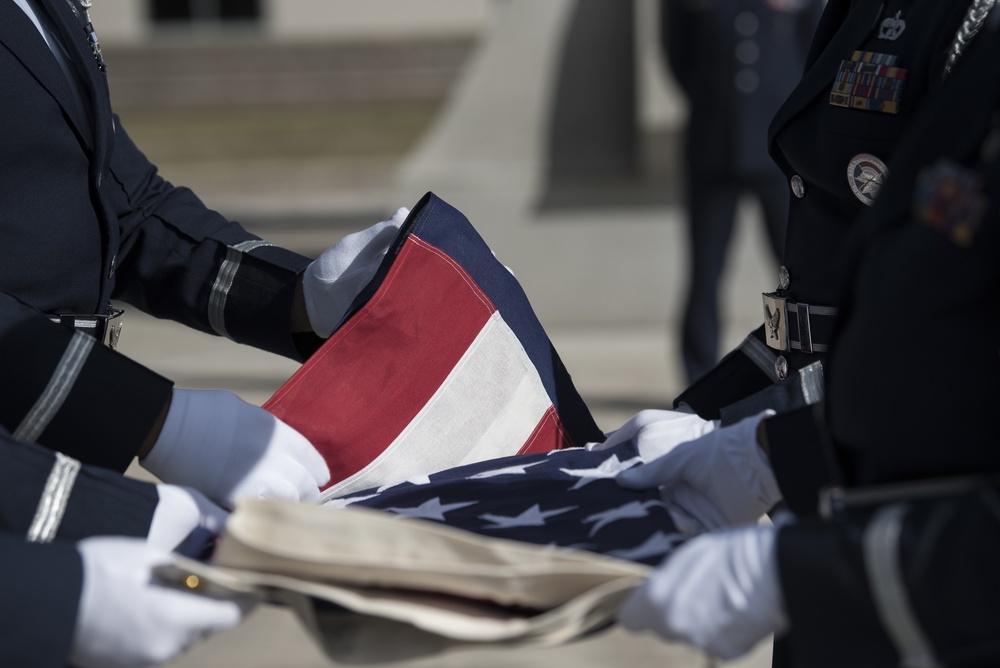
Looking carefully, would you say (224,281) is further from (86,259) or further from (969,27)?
(969,27)

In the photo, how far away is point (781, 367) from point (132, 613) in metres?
1.06

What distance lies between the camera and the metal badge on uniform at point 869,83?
5.23 feet

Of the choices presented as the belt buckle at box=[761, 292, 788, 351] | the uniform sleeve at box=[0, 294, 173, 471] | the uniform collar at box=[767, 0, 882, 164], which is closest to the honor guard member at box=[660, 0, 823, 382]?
the belt buckle at box=[761, 292, 788, 351]

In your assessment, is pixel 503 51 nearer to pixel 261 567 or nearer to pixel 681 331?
pixel 681 331

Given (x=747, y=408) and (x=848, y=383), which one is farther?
(x=747, y=408)

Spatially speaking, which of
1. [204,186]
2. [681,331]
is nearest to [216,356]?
[681,331]

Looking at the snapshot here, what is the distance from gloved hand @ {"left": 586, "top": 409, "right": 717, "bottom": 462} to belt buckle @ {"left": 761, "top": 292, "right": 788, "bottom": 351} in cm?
20

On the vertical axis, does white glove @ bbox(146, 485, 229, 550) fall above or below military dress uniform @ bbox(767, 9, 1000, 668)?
below

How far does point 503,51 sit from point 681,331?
7.59 feet

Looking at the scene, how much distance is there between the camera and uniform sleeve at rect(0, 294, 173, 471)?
1.52 m

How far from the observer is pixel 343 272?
6.60 ft

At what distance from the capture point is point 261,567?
1.26 metres

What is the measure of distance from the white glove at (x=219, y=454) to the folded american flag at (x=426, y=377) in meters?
0.16

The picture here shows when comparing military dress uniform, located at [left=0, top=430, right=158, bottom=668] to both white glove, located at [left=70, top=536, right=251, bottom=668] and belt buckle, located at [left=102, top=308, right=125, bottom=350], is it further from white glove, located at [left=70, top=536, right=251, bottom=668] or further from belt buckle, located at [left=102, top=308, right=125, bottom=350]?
belt buckle, located at [left=102, top=308, right=125, bottom=350]
